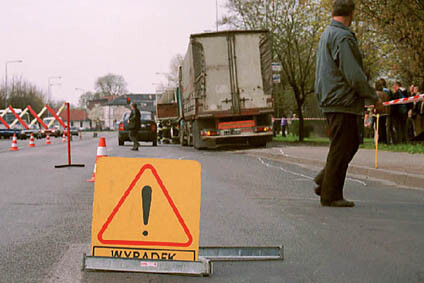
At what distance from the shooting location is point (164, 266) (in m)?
3.70

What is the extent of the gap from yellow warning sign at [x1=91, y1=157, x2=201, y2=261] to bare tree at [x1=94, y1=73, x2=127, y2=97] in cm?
12304

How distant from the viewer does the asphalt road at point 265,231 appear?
3.86 meters

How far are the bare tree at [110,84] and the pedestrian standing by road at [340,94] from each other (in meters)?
121

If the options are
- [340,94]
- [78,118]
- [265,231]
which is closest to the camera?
[265,231]

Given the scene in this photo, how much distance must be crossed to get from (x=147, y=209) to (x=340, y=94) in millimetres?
3143

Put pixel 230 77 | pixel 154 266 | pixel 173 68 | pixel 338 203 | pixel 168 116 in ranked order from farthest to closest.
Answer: pixel 173 68
pixel 168 116
pixel 230 77
pixel 338 203
pixel 154 266

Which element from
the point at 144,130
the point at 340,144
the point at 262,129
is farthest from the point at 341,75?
the point at 144,130

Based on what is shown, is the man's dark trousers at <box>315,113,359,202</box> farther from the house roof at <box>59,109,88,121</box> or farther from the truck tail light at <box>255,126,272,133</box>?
the house roof at <box>59,109,88,121</box>

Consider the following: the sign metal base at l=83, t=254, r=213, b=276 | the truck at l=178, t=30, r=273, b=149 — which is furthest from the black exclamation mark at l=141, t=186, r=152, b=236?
the truck at l=178, t=30, r=273, b=149

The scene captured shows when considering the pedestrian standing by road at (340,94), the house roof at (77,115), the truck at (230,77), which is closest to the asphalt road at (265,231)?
the pedestrian standing by road at (340,94)

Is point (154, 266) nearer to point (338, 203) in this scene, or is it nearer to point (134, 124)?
point (338, 203)

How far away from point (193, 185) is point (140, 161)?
1.29 ft

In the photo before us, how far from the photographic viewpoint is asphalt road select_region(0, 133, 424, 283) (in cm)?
386

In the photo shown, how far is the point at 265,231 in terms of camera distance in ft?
17.3
